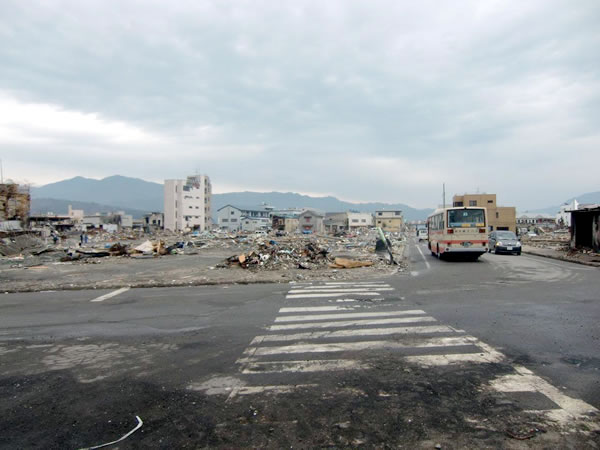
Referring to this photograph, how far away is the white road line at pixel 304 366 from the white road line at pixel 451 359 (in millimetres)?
772

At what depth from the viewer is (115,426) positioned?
137 inches

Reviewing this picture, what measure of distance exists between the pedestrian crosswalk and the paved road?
0.10 ft

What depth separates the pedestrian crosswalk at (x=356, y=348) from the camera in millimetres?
4223

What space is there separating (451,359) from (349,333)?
5.91 ft

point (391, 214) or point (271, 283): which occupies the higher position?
point (391, 214)

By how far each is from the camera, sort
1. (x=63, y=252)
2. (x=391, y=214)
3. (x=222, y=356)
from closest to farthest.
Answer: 1. (x=222, y=356)
2. (x=63, y=252)
3. (x=391, y=214)

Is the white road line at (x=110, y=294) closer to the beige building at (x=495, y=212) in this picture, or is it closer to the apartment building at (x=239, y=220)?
the beige building at (x=495, y=212)

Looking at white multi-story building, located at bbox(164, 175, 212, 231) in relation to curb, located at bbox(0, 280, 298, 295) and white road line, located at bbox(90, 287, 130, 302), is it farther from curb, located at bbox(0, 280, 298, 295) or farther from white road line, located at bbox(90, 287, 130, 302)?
white road line, located at bbox(90, 287, 130, 302)

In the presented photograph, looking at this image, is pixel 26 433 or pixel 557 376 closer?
pixel 26 433

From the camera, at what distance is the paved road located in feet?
10.9

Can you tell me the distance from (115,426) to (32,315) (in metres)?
6.65

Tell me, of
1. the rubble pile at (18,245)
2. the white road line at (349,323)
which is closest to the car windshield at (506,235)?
the white road line at (349,323)

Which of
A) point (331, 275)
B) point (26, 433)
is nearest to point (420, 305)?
point (331, 275)

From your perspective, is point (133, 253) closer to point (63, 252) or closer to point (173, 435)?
point (63, 252)
